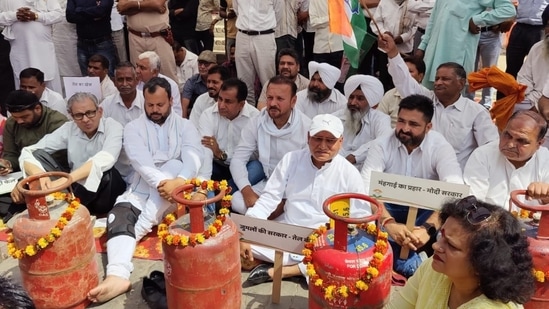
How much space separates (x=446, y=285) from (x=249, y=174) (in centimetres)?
294

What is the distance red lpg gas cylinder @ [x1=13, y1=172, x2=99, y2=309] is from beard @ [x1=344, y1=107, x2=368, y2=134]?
2768 mm

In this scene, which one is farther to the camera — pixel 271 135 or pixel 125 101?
pixel 125 101

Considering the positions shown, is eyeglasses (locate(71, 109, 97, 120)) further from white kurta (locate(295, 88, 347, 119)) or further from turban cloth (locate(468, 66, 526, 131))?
turban cloth (locate(468, 66, 526, 131))

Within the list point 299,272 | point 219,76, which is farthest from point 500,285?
point 219,76

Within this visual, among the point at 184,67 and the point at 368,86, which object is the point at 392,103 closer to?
the point at 368,86

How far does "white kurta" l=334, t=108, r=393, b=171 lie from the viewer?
5.19 m

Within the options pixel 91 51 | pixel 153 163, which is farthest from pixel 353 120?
pixel 91 51

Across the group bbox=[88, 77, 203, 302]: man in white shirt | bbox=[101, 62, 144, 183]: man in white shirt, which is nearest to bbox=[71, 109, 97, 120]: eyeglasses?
bbox=[88, 77, 203, 302]: man in white shirt

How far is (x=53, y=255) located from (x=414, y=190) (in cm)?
240

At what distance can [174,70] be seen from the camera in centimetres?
752

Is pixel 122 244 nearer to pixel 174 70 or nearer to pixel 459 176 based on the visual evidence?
pixel 459 176

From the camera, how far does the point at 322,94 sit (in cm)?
582

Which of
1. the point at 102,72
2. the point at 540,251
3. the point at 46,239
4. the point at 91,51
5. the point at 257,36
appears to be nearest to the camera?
the point at 540,251

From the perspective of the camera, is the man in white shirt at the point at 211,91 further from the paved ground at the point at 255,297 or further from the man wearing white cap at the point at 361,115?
the paved ground at the point at 255,297
